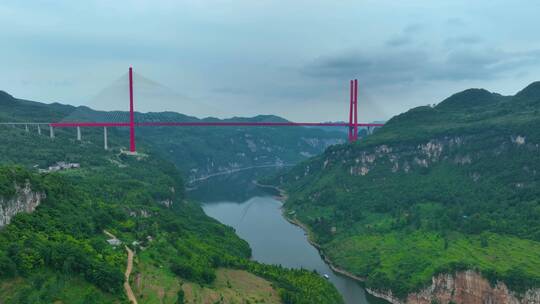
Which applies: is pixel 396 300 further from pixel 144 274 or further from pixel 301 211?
pixel 301 211

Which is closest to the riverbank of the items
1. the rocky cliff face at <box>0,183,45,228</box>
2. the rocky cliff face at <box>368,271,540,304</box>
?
the rocky cliff face at <box>368,271,540,304</box>

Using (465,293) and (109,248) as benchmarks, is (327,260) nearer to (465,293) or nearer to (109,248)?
(465,293)

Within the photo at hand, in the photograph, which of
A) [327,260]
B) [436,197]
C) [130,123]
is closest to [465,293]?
[327,260]

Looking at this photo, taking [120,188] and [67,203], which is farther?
[120,188]

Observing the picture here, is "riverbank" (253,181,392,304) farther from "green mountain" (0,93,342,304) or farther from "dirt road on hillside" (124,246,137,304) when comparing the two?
"dirt road on hillside" (124,246,137,304)

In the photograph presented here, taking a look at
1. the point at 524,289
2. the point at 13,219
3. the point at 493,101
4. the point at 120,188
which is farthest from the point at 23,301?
the point at 493,101

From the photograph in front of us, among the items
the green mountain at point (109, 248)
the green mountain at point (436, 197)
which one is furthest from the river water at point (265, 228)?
the green mountain at point (109, 248)

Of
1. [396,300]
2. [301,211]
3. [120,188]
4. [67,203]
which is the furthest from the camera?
[301,211]
